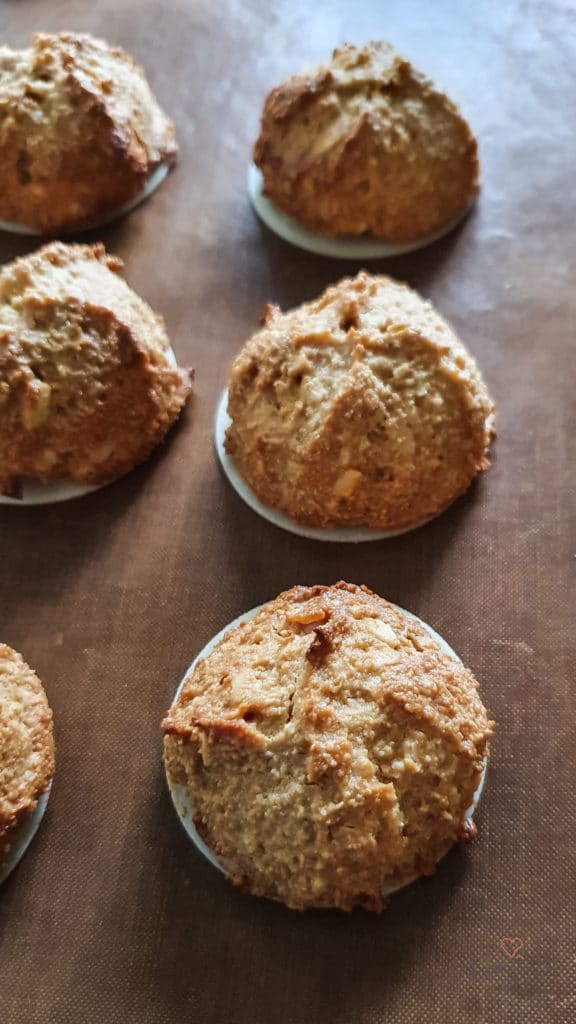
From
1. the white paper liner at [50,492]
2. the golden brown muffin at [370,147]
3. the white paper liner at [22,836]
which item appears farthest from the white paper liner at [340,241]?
the white paper liner at [22,836]

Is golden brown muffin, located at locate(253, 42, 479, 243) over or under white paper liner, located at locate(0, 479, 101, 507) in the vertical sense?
over

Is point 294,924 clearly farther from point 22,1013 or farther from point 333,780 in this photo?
point 22,1013

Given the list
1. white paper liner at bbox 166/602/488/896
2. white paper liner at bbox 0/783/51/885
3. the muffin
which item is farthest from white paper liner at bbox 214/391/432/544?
white paper liner at bbox 0/783/51/885

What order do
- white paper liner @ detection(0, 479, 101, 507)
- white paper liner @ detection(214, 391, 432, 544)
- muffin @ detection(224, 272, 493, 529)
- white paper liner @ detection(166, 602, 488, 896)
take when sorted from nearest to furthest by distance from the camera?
white paper liner @ detection(166, 602, 488, 896), muffin @ detection(224, 272, 493, 529), white paper liner @ detection(214, 391, 432, 544), white paper liner @ detection(0, 479, 101, 507)

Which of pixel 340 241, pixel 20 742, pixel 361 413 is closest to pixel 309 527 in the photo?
pixel 361 413

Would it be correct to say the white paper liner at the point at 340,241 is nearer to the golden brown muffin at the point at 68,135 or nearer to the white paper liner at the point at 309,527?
the golden brown muffin at the point at 68,135

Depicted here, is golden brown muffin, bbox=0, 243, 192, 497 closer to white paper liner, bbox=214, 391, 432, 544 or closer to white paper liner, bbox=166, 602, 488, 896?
white paper liner, bbox=214, 391, 432, 544

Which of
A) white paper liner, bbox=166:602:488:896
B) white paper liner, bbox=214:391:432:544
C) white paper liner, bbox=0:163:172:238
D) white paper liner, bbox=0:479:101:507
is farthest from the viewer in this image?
white paper liner, bbox=0:163:172:238
